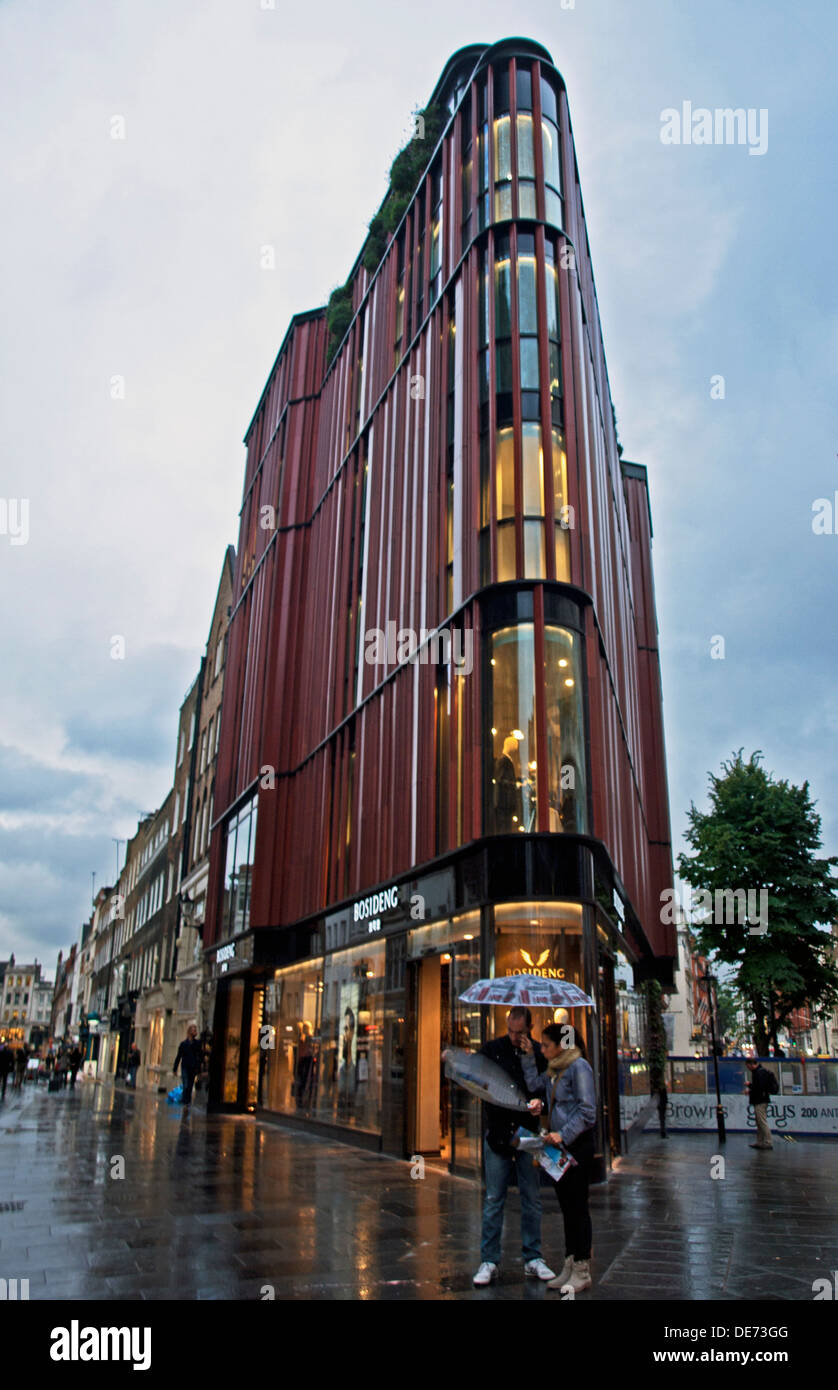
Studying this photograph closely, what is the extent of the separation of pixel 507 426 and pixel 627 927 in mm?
13597

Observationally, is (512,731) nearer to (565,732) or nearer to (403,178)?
(565,732)

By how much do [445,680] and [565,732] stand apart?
3.11m

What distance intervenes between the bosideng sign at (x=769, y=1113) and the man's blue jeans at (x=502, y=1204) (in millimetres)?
22373

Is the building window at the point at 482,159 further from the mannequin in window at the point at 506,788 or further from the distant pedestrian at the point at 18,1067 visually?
the distant pedestrian at the point at 18,1067

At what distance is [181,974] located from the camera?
47188 mm

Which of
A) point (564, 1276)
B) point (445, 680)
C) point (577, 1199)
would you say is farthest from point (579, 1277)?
point (445, 680)

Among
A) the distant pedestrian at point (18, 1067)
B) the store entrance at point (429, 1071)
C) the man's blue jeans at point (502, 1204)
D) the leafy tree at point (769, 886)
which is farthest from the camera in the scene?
the distant pedestrian at point (18, 1067)

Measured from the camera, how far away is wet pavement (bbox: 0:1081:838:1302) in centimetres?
739

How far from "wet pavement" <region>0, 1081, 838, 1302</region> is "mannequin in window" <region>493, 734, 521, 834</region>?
5.58 meters

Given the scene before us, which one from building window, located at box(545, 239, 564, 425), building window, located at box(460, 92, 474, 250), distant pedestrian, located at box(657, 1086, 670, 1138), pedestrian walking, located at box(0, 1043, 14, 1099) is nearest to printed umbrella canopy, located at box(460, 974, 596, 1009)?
building window, located at box(545, 239, 564, 425)

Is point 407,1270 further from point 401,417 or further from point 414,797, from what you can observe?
point 401,417
